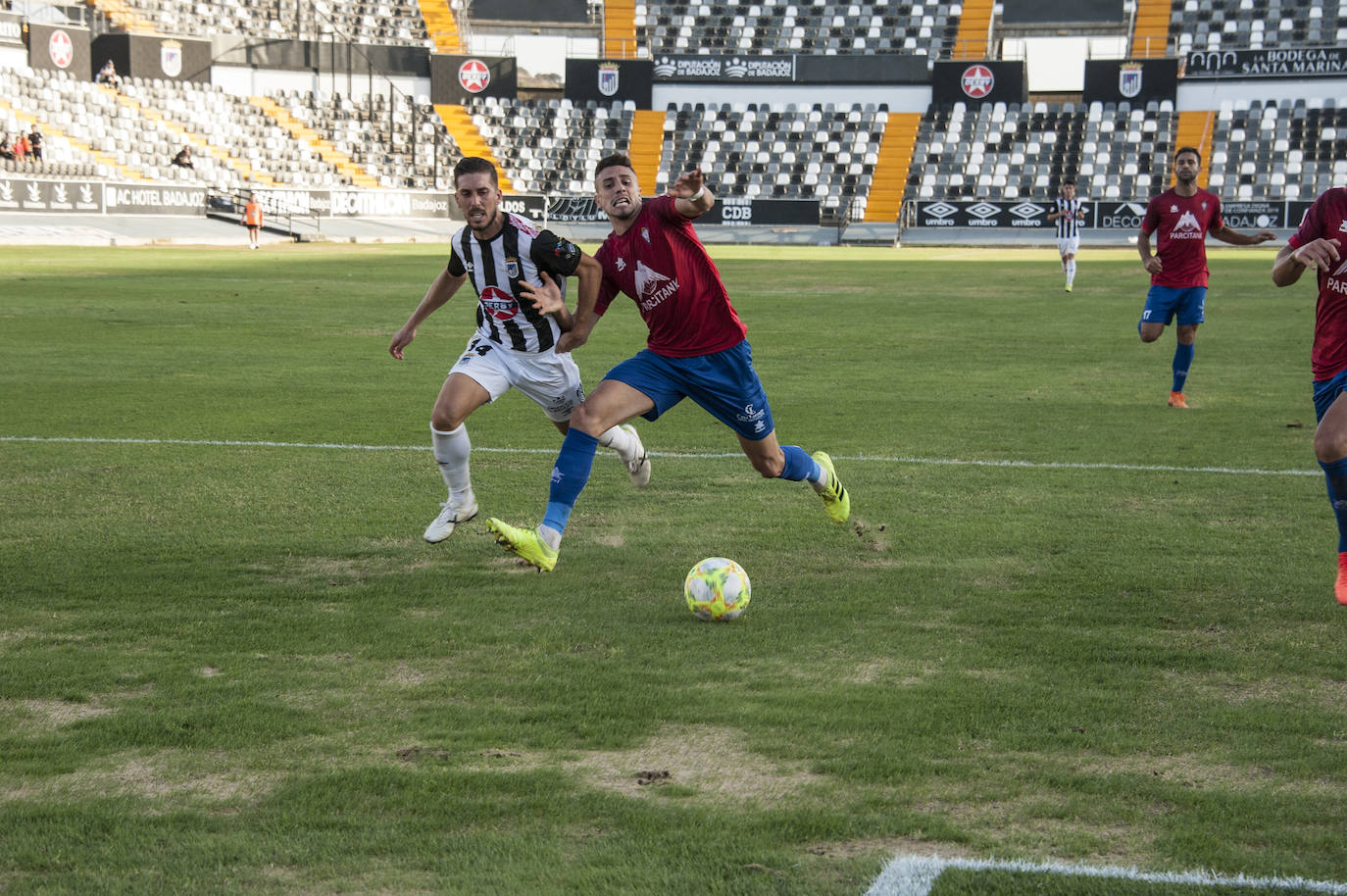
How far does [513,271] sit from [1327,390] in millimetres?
3837

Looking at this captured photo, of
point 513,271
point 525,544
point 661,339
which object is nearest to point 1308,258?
point 661,339

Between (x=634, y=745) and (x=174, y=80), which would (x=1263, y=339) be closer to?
(x=634, y=745)

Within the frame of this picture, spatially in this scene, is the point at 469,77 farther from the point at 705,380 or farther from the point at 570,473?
→ the point at 570,473

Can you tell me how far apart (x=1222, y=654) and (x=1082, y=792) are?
1.52m

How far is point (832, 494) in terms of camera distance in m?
6.92

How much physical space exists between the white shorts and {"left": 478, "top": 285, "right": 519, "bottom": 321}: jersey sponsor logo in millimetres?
176

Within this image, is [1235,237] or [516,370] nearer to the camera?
[516,370]

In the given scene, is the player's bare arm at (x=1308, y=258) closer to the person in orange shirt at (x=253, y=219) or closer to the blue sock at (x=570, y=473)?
the blue sock at (x=570, y=473)

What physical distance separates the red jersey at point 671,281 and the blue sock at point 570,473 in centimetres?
63

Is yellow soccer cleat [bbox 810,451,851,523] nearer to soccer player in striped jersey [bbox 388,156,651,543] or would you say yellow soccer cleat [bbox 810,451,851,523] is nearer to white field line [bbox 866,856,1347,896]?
soccer player in striped jersey [bbox 388,156,651,543]

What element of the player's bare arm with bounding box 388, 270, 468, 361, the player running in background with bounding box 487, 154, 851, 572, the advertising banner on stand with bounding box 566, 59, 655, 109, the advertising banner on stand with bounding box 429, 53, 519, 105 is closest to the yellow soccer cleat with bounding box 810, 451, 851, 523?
the player running in background with bounding box 487, 154, 851, 572

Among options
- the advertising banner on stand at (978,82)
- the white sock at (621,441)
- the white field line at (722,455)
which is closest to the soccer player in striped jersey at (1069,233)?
the white field line at (722,455)

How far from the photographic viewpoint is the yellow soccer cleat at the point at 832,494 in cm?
689

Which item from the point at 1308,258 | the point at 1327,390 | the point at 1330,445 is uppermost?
the point at 1308,258
